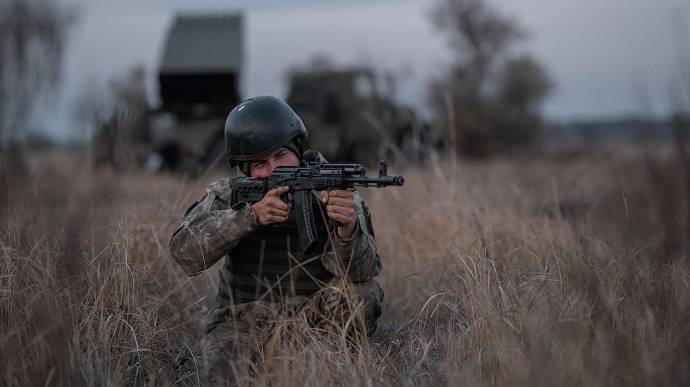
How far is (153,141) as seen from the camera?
15.1 metres

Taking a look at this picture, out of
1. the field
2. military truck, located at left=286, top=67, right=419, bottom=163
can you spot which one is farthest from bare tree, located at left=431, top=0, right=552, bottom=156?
the field

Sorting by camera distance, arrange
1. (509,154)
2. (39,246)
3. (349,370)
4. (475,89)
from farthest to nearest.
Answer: (475,89) < (509,154) < (39,246) < (349,370)

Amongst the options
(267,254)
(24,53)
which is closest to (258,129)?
(267,254)

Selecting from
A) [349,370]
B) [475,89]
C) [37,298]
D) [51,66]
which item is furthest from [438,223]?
[475,89]

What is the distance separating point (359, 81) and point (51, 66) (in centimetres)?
528

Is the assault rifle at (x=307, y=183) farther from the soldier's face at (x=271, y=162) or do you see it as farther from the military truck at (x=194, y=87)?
the military truck at (x=194, y=87)

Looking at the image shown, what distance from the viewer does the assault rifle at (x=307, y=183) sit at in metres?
2.97

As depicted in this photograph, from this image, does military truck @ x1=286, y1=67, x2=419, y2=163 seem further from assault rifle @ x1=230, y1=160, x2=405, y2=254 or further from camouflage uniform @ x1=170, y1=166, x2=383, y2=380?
assault rifle @ x1=230, y1=160, x2=405, y2=254

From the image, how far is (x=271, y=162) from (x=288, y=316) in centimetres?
67

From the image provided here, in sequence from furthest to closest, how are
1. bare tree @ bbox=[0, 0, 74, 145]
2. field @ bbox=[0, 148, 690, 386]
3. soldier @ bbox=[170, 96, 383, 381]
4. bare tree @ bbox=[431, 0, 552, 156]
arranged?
bare tree @ bbox=[431, 0, 552, 156]
bare tree @ bbox=[0, 0, 74, 145]
soldier @ bbox=[170, 96, 383, 381]
field @ bbox=[0, 148, 690, 386]

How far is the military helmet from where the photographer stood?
3.39m

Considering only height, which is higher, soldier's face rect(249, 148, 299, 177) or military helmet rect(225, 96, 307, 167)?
military helmet rect(225, 96, 307, 167)

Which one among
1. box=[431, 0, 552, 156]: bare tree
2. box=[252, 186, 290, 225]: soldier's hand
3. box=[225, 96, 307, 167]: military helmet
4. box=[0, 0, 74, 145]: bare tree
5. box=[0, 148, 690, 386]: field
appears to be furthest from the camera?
box=[431, 0, 552, 156]: bare tree

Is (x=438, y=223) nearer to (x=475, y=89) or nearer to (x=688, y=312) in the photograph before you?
(x=688, y=312)
